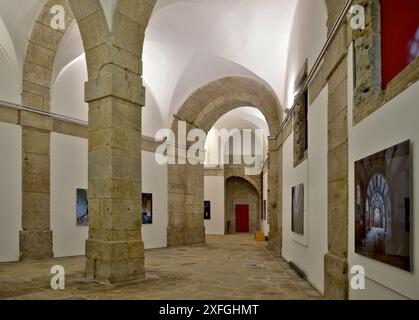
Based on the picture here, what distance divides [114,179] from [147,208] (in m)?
7.11

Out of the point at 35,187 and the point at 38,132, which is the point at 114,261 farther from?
the point at 38,132

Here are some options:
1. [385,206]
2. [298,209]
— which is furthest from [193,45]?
[385,206]

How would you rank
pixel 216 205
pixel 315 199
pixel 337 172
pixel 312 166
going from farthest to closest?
pixel 216 205 → pixel 312 166 → pixel 315 199 → pixel 337 172

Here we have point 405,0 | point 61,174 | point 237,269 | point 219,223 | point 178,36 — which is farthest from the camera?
point 219,223

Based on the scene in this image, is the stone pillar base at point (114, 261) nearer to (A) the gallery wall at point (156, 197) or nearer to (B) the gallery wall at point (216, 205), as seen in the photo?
(A) the gallery wall at point (156, 197)

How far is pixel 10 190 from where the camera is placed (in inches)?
344

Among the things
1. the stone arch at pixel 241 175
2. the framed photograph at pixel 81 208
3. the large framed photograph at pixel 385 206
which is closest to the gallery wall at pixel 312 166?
the large framed photograph at pixel 385 206

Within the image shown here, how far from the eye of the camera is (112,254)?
18.8ft

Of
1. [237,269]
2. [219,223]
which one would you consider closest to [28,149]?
[237,269]

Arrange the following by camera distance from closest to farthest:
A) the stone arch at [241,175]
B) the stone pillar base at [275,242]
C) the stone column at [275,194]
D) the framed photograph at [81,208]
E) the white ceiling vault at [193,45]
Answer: the white ceiling vault at [193,45], the framed photograph at [81,208], the stone pillar base at [275,242], the stone column at [275,194], the stone arch at [241,175]

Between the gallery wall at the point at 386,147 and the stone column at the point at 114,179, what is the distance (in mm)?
3361

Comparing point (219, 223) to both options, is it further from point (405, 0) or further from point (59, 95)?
point (405, 0)

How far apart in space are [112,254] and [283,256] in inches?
224

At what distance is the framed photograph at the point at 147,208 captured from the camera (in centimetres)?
1263
